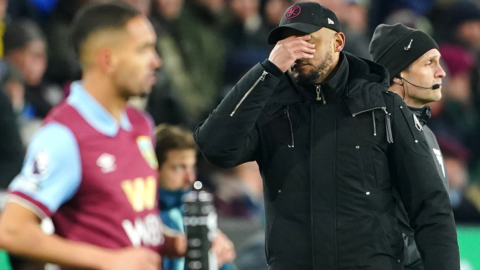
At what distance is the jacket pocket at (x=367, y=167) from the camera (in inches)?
141

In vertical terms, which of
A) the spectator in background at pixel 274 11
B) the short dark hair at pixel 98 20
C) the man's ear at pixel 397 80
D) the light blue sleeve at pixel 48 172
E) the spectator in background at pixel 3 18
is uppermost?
the spectator in background at pixel 274 11

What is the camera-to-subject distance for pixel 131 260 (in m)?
2.77

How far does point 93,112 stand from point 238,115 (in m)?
0.76

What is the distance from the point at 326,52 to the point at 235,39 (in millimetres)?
4947

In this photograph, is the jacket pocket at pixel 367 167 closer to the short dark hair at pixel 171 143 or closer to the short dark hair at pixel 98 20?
the short dark hair at pixel 98 20

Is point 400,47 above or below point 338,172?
above

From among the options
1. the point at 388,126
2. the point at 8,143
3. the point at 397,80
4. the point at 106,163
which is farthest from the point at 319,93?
the point at 8,143

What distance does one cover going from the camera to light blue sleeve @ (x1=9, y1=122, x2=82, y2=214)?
2783 millimetres

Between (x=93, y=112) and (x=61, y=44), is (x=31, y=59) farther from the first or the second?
(x=93, y=112)

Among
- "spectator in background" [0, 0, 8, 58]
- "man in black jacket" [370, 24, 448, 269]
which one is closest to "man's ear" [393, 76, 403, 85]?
"man in black jacket" [370, 24, 448, 269]

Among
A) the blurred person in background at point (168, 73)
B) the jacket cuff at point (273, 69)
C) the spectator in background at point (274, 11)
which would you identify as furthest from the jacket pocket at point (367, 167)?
the spectator in background at point (274, 11)

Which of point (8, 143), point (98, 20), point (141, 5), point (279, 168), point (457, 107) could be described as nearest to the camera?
point (98, 20)

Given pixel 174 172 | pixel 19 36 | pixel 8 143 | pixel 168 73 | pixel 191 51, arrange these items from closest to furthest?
pixel 174 172, pixel 8 143, pixel 19 36, pixel 168 73, pixel 191 51

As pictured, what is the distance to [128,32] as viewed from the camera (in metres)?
3.11
